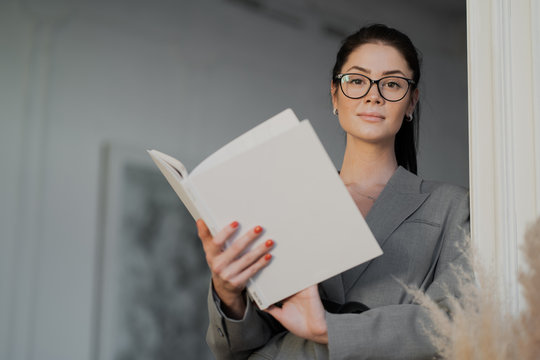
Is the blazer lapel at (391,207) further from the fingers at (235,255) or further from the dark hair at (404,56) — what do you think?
the fingers at (235,255)

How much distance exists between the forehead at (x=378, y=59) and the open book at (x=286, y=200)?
1.73 feet

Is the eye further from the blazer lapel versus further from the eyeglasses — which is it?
the blazer lapel

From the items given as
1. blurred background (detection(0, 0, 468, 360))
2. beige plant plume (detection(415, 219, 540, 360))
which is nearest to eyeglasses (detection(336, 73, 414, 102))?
beige plant plume (detection(415, 219, 540, 360))

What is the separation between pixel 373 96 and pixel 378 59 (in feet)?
0.43

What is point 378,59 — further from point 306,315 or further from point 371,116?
point 306,315

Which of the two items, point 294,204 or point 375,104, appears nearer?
point 294,204

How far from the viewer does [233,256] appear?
1.43m

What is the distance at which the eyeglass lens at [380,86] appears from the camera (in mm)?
1780

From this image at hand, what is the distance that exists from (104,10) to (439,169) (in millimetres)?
2798

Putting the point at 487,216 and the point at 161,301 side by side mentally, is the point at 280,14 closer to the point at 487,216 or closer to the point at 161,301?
the point at 161,301

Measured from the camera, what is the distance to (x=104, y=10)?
4105mm

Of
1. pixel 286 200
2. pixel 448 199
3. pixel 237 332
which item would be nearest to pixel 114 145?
pixel 237 332

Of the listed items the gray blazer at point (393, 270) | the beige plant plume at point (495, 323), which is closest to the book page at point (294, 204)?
the gray blazer at point (393, 270)

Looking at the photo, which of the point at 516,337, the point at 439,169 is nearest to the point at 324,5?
the point at 439,169
